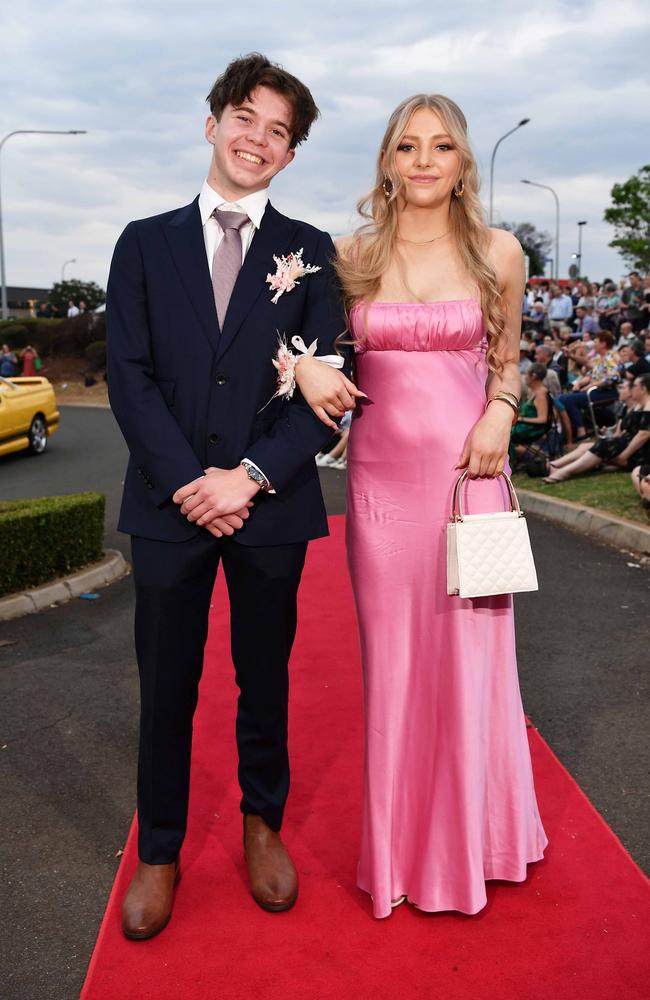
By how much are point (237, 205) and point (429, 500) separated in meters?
1.05

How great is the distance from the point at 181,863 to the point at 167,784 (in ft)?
1.73

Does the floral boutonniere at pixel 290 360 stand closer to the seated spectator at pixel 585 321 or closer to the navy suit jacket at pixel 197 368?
the navy suit jacket at pixel 197 368

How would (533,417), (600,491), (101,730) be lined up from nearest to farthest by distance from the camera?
(101,730)
(600,491)
(533,417)

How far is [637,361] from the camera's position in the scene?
13.5m

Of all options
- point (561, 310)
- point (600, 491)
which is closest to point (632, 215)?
point (561, 310)

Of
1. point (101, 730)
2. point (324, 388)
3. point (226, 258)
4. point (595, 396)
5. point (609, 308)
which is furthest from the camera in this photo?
point (609, 308)

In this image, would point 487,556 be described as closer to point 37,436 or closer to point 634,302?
point 37,436

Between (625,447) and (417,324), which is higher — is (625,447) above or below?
below

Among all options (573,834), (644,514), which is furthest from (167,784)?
(644,514)

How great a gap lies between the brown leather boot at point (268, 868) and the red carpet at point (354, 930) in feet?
0.15

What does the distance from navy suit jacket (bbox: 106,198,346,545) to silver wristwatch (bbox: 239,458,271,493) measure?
18 millimetres

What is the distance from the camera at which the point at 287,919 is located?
2951 millimetres

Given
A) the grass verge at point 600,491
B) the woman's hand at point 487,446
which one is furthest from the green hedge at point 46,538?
the grass verge at point 600,491

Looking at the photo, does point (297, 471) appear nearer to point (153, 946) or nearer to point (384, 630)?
point (384, 630)
